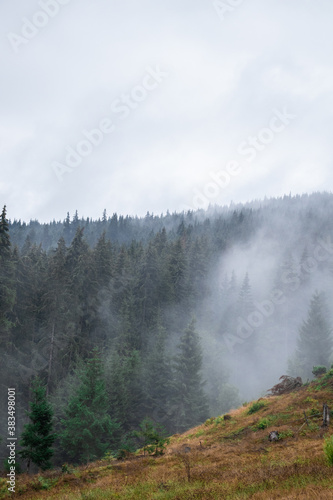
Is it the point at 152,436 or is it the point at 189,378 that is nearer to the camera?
the point at 152,436

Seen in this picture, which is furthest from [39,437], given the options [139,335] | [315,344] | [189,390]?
[139,335]

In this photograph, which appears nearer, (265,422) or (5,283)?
(265,422)

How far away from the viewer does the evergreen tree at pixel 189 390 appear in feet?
128

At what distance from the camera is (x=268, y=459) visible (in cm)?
1217

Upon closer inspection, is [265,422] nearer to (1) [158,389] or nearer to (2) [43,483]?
(2) [43,483]

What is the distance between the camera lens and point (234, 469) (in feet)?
36.9

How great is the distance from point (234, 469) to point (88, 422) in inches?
759

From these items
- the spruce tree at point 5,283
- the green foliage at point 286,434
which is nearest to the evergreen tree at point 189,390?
the spruce tree at point 5,283

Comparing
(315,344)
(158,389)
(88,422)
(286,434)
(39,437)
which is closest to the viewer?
(286,434)

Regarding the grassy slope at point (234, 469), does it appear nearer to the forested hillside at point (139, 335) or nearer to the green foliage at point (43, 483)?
the green foliage at point (43, 483)

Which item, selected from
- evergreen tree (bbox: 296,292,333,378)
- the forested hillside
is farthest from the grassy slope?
evergreen tree (bbox: 296,292,333,378)

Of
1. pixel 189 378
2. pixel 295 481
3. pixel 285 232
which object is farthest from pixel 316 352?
pixel 285 232

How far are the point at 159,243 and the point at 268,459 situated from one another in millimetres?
81960

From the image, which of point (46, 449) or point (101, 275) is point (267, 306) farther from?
point (46, 449)
